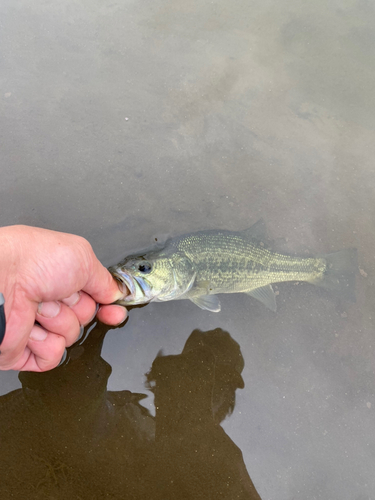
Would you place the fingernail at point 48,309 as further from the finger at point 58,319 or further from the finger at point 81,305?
the finger at point 81,305

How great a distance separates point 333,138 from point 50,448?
477cm

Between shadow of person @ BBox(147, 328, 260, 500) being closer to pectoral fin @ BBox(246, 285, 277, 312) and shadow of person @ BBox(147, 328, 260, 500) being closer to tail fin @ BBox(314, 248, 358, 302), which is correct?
pectoral fin @ BBox(246, 285, 277, 312)

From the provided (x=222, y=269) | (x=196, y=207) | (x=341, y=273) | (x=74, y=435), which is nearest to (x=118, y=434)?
(x=74, y=435)

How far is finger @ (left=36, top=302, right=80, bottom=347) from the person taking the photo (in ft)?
7.91

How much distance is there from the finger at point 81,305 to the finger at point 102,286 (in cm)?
8

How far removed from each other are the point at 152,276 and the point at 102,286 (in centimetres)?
49

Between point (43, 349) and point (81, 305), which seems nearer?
point (43, 349)

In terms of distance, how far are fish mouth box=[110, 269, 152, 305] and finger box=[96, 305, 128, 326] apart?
9cm

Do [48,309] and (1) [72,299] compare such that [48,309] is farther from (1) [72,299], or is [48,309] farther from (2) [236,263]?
(2) [236,263]

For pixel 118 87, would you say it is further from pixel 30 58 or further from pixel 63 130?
pixel 30 58

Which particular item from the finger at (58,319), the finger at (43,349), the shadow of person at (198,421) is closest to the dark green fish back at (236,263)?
the shadow of person at (198,421)

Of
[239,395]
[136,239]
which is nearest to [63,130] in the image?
[136,239]

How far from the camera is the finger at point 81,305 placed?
2.58 meters

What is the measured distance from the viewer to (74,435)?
8.68 ft
